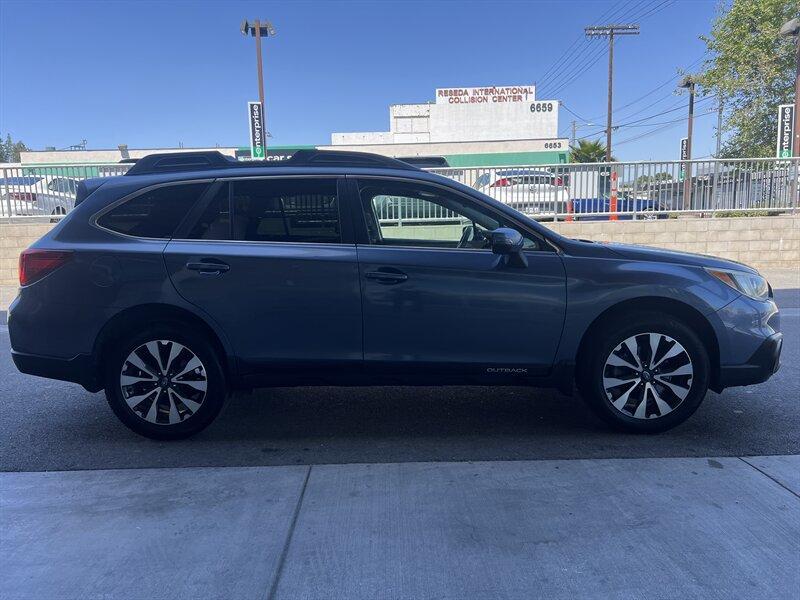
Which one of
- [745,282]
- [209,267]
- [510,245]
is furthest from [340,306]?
[745,282]

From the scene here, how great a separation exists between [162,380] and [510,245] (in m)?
2.37

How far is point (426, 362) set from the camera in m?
3.90

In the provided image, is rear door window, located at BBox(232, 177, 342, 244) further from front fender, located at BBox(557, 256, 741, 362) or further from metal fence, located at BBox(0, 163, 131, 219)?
metal fence, located at BBox(0, 163, 131, 219)

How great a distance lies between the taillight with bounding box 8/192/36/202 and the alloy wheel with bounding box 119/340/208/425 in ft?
32.9

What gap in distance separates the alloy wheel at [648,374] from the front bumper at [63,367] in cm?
330

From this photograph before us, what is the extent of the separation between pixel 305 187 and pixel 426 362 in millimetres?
1385

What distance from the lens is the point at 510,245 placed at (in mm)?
3756

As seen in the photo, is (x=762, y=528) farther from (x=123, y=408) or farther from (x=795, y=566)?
Answer: (x=123, y=408)

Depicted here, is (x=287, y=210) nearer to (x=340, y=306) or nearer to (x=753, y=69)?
(x=340, y=306)

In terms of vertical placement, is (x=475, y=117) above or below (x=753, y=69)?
above

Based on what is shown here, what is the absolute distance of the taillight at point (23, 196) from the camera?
38.9ft

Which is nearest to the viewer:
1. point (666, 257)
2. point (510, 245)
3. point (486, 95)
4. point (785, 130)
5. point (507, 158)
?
point (510, 245)

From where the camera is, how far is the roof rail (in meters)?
4.12

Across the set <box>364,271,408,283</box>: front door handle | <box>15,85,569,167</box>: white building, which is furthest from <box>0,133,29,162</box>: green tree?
<box>364,271,408,283</box>: front door handle
